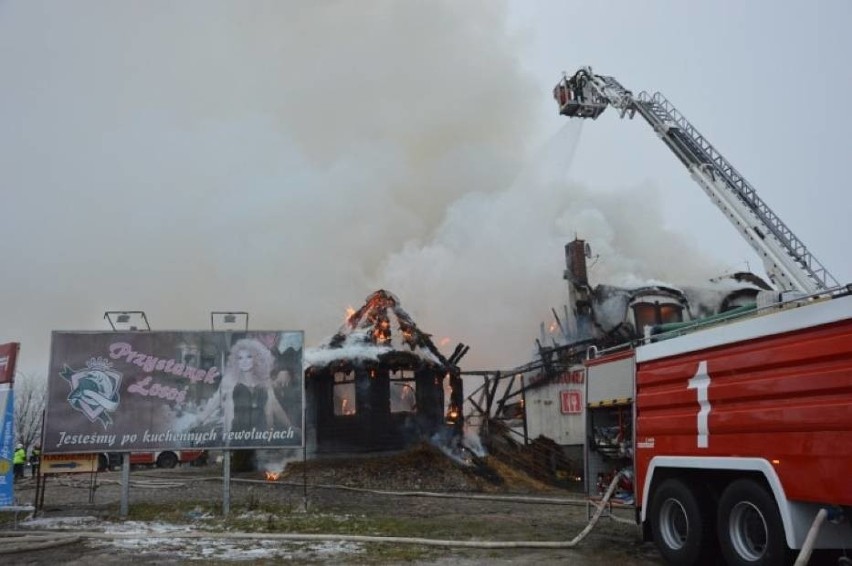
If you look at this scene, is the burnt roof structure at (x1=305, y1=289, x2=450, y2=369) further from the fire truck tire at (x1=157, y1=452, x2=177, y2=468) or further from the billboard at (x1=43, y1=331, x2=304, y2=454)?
the fire truck tire at (x1=157, y1=452, x2=177, y2=468)

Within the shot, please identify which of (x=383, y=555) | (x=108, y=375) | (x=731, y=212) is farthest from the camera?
(x=731, y=212)

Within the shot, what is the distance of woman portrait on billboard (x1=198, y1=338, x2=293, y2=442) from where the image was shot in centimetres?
1392

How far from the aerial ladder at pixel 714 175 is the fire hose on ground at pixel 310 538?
766 centimetres

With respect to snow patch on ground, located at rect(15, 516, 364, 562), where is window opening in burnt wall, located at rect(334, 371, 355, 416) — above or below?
above

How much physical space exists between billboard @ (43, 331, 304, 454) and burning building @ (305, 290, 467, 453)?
29.3 feet

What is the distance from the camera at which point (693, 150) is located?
1953 cm

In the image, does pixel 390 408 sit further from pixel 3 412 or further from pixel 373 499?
pixel 3 412

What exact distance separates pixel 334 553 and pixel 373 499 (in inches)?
288

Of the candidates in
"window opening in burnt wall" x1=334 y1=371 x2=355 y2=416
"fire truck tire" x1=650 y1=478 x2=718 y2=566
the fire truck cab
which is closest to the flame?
"window opening in burnt wall" x1=334 y1=371 x2=355 y2=416

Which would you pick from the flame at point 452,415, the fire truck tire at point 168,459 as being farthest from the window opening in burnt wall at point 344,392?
the fire truck tire at point 168,459

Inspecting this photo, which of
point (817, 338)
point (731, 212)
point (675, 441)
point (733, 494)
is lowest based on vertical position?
point (733, 494)

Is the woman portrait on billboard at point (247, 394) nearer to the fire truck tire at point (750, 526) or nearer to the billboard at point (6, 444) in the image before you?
the billboard at point (6, 444)

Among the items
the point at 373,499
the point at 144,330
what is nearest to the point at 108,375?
the point at 144,330

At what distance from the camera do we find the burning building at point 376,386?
23.3 m
